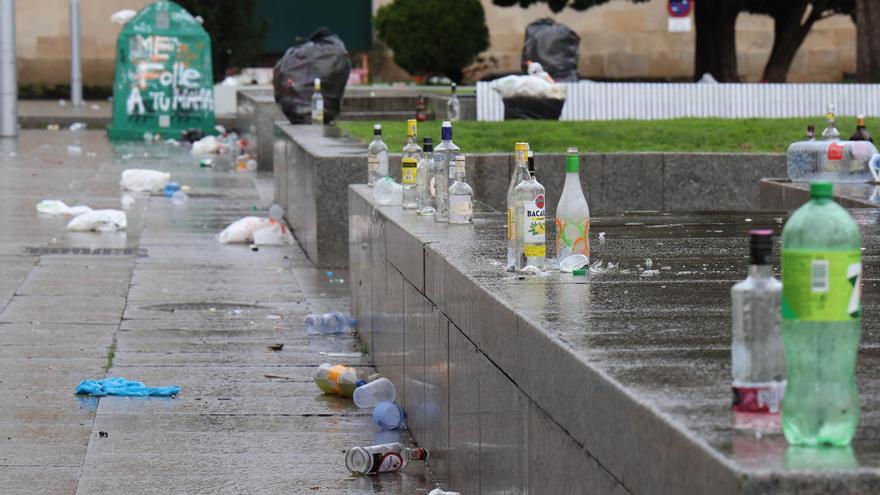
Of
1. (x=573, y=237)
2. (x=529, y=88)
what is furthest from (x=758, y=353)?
(x=529, y=88)

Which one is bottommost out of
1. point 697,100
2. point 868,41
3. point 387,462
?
point 387,462

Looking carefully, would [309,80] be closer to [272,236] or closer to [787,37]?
[272,236]

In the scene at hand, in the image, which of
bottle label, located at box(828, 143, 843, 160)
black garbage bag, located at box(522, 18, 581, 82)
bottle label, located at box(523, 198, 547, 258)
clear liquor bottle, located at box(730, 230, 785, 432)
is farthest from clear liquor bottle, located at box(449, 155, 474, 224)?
Result: black garbage bag, located at box(522, 18, 581, 82)

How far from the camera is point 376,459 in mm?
6266

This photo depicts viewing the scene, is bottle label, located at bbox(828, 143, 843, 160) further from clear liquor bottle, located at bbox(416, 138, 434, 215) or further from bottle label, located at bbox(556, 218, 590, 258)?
bottle label, located at bbox(556, 218, 590, 258)

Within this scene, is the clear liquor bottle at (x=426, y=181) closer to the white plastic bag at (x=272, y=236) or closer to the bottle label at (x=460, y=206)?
the bottle label at (x=460, y=206)

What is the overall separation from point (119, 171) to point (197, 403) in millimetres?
13642

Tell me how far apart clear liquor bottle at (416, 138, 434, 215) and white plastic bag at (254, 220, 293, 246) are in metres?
6.08

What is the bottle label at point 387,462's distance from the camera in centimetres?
627

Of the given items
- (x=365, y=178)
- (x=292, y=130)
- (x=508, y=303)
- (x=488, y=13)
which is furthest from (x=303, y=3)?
(x=508, y=303)

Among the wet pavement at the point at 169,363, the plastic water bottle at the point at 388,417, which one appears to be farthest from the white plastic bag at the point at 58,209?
the plastic water bottle at the point at 388,417

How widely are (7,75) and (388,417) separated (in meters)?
21.7

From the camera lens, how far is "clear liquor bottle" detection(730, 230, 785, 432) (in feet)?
10.9

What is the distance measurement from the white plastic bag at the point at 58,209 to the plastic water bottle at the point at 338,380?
7.94 meters
